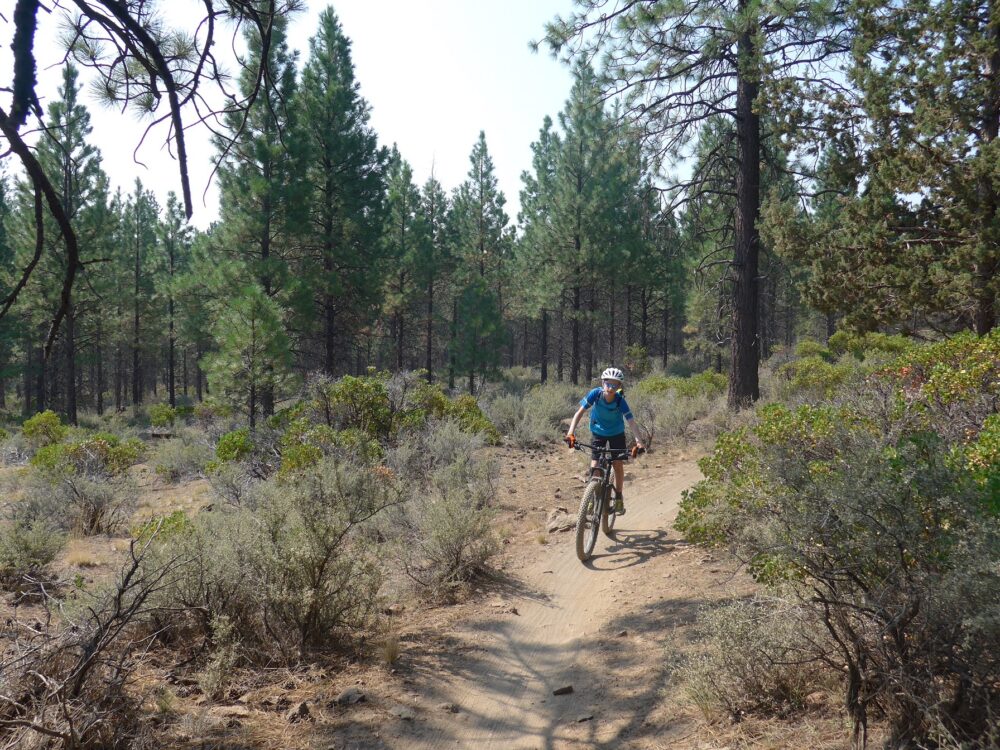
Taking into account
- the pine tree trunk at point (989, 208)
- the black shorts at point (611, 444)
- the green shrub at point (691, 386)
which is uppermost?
the pine tree trunk at point (989, 208)

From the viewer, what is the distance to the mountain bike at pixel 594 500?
21.0 feet

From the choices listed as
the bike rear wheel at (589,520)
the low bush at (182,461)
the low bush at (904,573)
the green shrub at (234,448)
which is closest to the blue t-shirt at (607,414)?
the bike rear wheel at (589,520)

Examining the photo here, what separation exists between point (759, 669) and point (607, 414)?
11.9 feet

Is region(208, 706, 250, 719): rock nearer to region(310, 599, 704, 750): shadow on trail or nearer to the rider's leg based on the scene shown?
region(310, 599, 704, 750): shadow on trail

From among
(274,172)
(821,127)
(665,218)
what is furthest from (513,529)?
(274,172)

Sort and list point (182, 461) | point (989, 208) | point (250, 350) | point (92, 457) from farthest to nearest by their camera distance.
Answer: point (250, 350)
point (182, 461)
point (92, 457)
point (989, 208)

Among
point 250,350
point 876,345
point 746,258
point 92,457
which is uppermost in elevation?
point 746,258

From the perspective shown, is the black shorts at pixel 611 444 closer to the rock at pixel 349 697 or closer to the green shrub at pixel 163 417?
the rock at pixel 349 697

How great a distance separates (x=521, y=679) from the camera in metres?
4.32

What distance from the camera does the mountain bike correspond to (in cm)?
641

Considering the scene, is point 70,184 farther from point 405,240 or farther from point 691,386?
point 691,386

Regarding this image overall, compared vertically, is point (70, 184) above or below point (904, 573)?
above

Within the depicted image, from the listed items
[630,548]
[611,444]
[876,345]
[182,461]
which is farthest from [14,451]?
Answer: [876,345]

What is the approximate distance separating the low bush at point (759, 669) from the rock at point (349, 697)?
194cm
